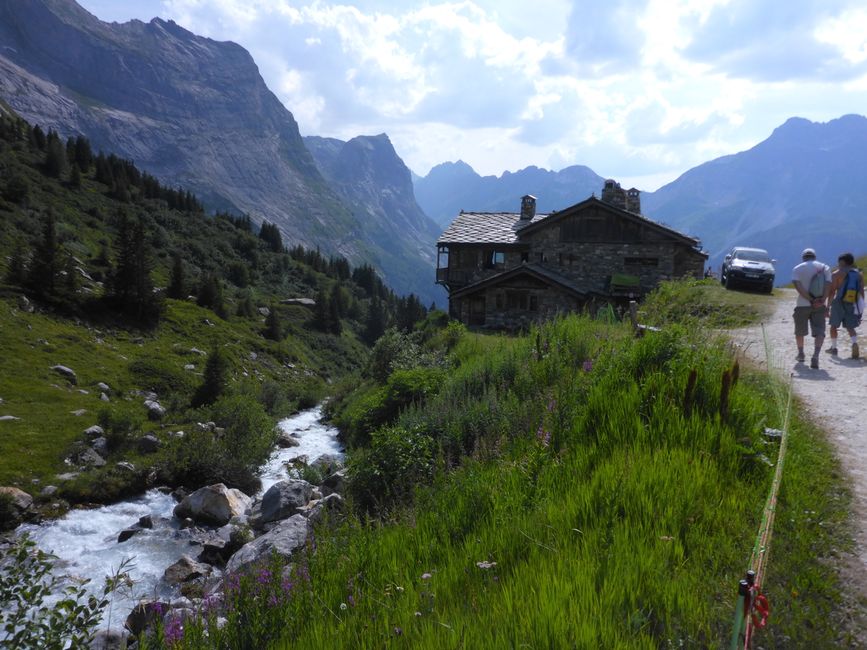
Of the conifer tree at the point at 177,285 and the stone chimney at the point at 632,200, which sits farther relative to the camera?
the conifer tree at the point at 177,285

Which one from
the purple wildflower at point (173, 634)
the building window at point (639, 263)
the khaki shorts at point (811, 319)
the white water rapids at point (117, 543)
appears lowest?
the white water rapids at point (117, 543)

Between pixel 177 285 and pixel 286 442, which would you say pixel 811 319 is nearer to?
pixel 286 442

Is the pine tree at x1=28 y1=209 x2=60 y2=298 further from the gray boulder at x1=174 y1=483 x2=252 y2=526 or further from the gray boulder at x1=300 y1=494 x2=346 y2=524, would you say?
the gray boulder at x1=300 y1=494 x2=346 y2=524

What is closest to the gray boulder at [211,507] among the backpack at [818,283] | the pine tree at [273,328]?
the backpack at [818,283]

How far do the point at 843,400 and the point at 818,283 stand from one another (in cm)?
425

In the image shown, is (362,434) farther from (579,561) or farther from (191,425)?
(579,561)

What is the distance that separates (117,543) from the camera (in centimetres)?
1612

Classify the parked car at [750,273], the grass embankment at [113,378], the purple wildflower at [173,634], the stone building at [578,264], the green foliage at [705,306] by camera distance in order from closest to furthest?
the purple wildflower at [173,634]
the green foliage at [705,306]
the grass embankment at [113,378]
the parked car at [750,273]
the stone building at [578,264]

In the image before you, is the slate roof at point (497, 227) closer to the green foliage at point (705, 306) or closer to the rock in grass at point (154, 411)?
the green foliage at point (705, 306)

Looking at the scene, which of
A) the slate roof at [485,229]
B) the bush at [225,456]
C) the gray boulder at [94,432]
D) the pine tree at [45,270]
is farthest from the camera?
the slate roof at [485,229]

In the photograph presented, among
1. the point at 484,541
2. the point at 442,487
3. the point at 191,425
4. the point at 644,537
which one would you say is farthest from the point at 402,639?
the point at 191,425

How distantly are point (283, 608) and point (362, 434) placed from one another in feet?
50.1

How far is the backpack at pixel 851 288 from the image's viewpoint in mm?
11914

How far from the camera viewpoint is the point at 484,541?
427cm
